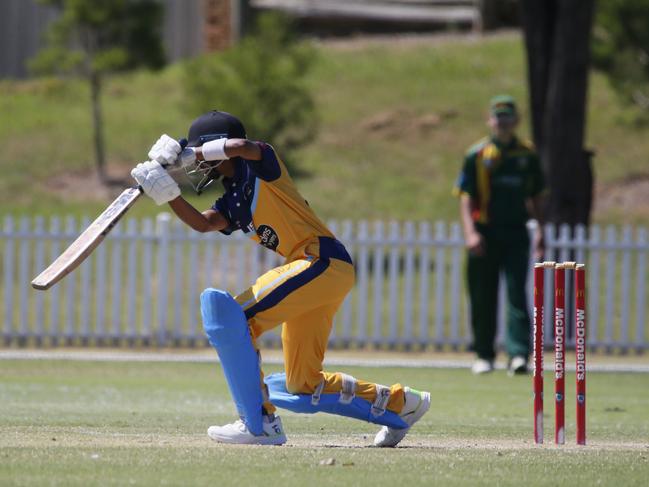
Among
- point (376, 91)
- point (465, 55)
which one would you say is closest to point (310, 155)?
point (376, 91)

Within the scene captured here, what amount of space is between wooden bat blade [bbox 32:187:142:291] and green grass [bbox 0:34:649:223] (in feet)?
52.2

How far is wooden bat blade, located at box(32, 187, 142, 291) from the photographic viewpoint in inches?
249

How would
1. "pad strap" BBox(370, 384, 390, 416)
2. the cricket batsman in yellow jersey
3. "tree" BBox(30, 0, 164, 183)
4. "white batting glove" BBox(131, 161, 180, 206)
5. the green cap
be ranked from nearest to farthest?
"white batting glove" BBox(131, 161, 180, 206), the cricket batsman in yellow jersey, "pad strap" BBox(370, 384, 390, 416), the green cap, "tree" BBox(30, 0, 164, 183)

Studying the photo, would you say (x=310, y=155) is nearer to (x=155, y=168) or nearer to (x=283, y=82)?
(x=283, y=82)

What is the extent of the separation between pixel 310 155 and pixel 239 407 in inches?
765

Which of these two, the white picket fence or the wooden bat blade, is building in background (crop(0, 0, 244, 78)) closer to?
the white picket fence

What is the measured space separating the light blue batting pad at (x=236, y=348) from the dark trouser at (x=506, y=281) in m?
5.88

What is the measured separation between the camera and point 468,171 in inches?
479

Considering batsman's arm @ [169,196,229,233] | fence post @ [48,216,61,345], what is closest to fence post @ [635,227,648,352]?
fence post @ [48,216,61,345]

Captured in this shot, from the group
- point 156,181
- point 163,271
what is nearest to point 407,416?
point 156,181

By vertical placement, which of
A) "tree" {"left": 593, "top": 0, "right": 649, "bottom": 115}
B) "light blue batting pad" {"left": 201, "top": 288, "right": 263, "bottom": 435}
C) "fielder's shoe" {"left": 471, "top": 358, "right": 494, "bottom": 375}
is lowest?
"fielder's shoe" {"left": 471, "top": 358, "right": 494, "bottom": 375}

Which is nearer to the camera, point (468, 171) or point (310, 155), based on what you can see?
point (468, 171)

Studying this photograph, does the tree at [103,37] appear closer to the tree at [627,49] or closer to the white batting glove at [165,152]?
the tree at [627,49]

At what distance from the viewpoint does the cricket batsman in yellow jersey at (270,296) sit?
21.7ft
